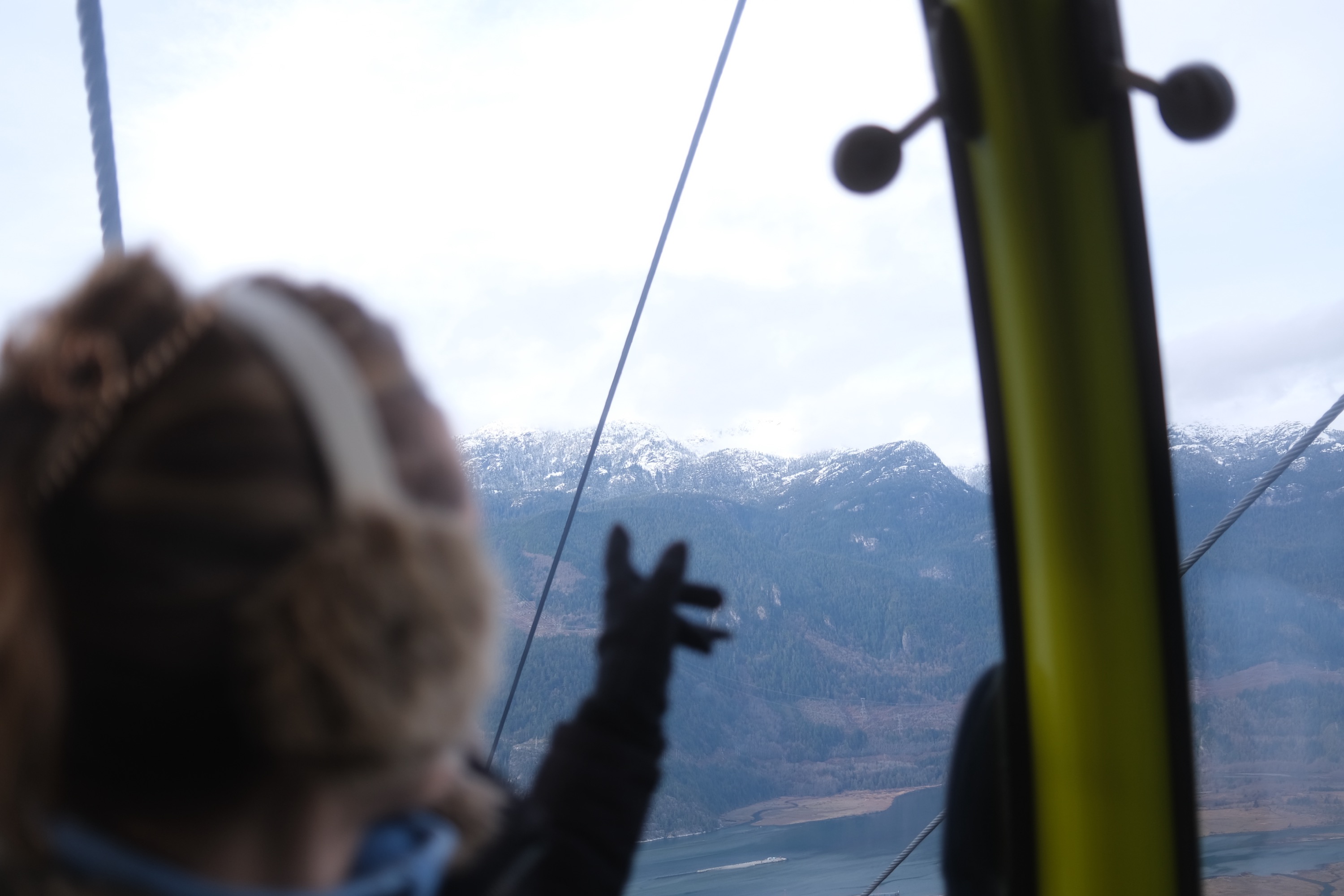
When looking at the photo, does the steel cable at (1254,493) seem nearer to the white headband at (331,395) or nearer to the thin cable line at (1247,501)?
the thin cable line at (1247,501)

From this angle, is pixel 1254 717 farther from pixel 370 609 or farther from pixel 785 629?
pixel 370 609

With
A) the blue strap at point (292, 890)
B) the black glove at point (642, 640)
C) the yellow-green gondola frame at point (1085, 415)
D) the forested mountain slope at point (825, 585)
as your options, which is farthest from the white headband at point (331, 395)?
the yellow-green gondola frame at point (1085, 415)

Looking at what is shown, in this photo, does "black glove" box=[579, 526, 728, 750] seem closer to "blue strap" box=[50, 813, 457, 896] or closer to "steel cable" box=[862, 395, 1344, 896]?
"blue strap" box=[50, 813, 457, 896]

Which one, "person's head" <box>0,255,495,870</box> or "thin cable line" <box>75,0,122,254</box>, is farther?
"thin cable line" <box>75,0,122,254</box>

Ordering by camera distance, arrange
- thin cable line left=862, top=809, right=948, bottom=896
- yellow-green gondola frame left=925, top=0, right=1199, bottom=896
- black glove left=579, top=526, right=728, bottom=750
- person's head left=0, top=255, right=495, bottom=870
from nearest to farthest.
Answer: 1. person's head left=0, top=255, right=495, bottom=870
2. black glove left=579, top=526, right=728, bottom=750
3. yellow-green gondola frame left=925, top=0, right=1199, bottom=896
4. thin cable line left=862, top=809, right=948, bottom=896

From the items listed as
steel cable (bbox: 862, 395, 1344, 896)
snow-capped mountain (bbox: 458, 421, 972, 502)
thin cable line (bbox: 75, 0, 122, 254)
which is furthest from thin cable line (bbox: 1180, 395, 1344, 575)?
thin cable line (bbox: 75, 0, 122, 254)

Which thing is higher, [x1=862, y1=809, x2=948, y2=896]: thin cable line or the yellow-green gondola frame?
the yellow-green gondola frame

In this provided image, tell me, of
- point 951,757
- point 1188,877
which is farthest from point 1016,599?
point 1188,877
